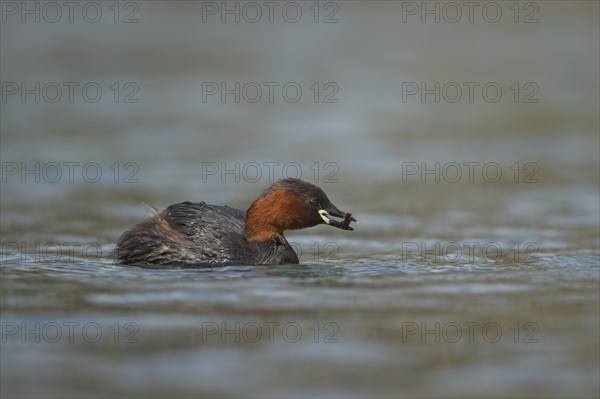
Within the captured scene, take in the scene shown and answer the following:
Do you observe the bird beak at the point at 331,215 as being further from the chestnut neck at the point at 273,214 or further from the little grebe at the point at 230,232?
the chestnut neck at the point at 273,214

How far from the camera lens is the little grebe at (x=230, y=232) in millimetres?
11953

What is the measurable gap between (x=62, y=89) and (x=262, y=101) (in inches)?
153

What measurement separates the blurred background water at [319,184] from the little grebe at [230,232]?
33 cm

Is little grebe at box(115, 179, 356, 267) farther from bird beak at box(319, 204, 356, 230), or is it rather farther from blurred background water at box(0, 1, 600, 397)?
blurred background water at box(0, 1, 600, 397)

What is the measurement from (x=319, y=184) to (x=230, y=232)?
203 inches

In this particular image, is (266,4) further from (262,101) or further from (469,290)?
(469,290)

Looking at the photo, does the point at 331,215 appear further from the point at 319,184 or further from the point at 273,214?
the point at 319,184

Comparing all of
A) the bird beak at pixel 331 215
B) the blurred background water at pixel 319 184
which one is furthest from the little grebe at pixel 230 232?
the blurred background water at pixel 319 184

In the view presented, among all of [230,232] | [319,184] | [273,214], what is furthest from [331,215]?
[319,184]

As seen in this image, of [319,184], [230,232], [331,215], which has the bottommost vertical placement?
[230,232]

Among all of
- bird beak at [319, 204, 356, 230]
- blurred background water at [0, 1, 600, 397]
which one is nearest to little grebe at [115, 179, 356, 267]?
bird beak at [319, 204, 356, 230]

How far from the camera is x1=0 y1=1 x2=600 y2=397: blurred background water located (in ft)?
28.7

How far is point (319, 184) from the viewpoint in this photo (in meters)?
17.2

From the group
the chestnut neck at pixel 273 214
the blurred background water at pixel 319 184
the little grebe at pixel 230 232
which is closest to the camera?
the blurred background water at pixel 319 184
